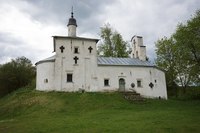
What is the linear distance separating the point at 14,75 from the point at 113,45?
1969 centimetres

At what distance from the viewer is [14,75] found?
1635 inches

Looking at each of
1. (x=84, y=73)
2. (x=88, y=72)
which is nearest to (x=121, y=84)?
(x=88, y=72)

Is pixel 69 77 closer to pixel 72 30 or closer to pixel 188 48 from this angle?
pixel 72 30

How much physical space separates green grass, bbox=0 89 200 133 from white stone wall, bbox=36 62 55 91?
144 centimetres

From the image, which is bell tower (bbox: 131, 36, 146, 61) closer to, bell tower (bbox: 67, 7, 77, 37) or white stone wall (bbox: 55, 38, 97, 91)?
white stone wall (bbox: 55, 38, 97, 91)

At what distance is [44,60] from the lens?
29.8 m

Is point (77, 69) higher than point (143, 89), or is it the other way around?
point (77, 69)

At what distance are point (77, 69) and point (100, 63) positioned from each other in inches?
131

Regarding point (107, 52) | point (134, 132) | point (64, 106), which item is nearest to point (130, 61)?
point (107, 52)

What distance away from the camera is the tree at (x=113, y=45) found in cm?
4462

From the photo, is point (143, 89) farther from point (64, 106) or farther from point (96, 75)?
point (64, 106)

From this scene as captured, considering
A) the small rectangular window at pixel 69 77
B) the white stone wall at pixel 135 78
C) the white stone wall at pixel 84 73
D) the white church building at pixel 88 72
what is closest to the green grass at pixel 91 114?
the white stone wall at pixel 84 73

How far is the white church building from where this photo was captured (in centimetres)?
2931

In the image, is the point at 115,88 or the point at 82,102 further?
the point at 115,88
